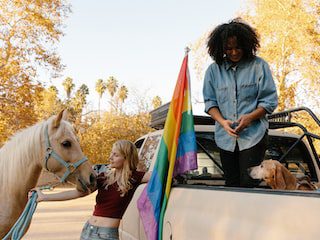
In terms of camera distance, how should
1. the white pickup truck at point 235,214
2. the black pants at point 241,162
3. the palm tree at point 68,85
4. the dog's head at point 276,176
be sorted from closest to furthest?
1. the white pickup truck at point 235,214
2. the black pants at point 241,162
3. the dog's head at point 276,176
4. the palm tree at point 68,85

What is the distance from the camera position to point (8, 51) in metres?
18.1

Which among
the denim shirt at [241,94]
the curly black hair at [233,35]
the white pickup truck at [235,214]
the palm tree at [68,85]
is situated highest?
the palm tree at [68,85]

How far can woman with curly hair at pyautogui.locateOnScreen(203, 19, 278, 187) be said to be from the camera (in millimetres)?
2816

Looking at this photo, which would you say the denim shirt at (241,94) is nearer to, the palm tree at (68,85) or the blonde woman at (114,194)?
the blonde woman at (114,194)

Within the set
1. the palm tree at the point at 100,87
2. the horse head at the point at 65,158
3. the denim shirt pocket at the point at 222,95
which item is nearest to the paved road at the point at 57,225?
the horse head at the point at 65,158

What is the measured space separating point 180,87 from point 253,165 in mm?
720

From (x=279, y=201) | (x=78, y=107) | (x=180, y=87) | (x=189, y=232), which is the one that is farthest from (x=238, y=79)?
(x=78, y=107)

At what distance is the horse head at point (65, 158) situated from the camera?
3188mm

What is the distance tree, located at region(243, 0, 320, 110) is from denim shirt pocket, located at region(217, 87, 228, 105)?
12.7 metres

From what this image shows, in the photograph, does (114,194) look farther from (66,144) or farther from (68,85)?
(68,85)

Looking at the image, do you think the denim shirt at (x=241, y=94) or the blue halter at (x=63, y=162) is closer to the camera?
the denim shirt at (x=241, y=94)

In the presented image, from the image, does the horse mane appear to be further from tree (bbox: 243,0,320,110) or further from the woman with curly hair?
tree (bbox: 243,0,320,110)

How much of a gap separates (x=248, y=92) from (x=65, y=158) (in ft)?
Answer: 4.80

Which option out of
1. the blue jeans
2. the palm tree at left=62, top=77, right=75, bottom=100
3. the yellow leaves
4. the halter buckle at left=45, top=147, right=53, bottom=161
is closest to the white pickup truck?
the blue jeans
